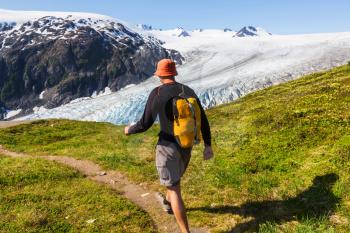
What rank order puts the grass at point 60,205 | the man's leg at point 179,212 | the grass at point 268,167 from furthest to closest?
1. the grass at point 60,205
2. the grass at point 268,167
3. the man's leg at point 179,212

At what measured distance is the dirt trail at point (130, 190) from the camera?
37.3 ft

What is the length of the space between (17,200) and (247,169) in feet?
24.3

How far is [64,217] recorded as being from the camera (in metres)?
12.1

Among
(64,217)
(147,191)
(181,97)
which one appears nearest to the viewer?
(181,97)

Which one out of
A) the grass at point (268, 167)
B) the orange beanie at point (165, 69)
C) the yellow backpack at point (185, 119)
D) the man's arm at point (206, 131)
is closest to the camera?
the yellow backpack at point (185, 119)

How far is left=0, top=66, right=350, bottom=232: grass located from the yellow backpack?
2633 mm

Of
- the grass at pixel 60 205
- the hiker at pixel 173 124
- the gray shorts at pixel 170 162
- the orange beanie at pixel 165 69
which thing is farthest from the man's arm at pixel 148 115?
the grass at pixel 60 205

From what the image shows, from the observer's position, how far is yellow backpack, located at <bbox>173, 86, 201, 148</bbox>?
909 cm

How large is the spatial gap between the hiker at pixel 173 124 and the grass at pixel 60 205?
214 cm

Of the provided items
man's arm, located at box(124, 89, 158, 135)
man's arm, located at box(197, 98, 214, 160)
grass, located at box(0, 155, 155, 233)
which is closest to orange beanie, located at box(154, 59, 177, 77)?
man's arm, located at box(124, 89, 158, 135)

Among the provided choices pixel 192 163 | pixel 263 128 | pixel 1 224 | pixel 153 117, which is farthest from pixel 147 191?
pixel 263 128

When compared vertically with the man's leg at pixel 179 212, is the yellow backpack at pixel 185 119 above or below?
above

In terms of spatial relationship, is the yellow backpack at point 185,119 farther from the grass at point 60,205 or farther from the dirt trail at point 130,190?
the grass at point 60,205

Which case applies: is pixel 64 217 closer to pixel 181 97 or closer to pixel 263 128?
pixel 181 97
